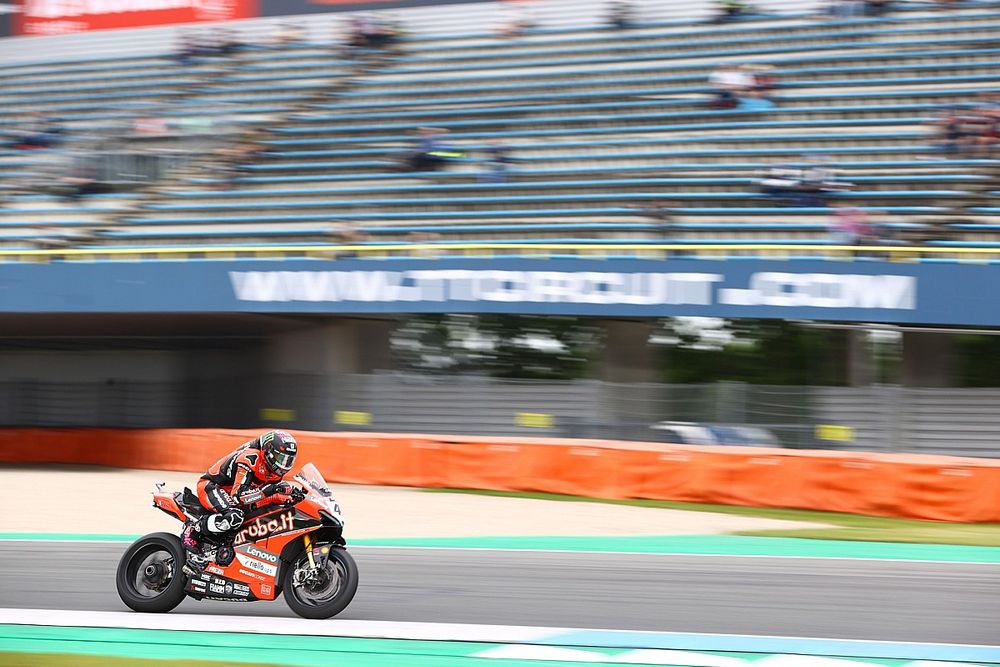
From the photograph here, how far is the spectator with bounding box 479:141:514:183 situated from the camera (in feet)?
65.5

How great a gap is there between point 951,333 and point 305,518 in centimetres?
1133

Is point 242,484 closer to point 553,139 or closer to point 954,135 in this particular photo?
point 954,135

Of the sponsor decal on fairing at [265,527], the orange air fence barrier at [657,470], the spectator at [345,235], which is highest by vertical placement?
the spectator at [345,235]

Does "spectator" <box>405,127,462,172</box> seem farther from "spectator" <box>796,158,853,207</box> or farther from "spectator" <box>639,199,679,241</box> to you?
"spectator" <box>796,158,853,207</box>

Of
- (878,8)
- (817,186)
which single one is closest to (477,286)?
(817,186)

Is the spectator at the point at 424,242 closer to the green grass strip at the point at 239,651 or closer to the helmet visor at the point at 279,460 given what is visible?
the helmet visor at the point at 279,460

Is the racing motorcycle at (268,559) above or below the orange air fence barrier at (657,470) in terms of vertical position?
above

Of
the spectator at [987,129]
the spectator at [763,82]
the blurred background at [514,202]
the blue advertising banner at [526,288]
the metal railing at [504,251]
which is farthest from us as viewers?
the spectator at [763,82]

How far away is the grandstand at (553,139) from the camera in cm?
1781

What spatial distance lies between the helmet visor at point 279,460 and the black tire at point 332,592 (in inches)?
20.0

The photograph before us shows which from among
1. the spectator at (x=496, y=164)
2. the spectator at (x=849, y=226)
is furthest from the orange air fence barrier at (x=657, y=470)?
the spectator at (x=496, y=164)

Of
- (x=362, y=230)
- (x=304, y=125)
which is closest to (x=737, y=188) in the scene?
(x=362, y=230)

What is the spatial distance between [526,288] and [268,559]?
10673 mm

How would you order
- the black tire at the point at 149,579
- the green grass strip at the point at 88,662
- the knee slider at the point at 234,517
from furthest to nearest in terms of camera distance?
the black tire at the point at 149,579, the knee slider at the point at 234,517, the green grass strip at the point at 88,662
